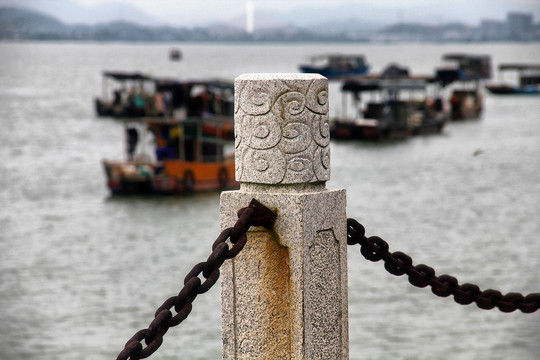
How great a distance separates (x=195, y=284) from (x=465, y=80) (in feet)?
231

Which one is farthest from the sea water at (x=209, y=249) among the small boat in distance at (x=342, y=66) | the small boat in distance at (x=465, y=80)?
the small boat in distance at (x=342, y=66)

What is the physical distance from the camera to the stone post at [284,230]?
3.71 metres

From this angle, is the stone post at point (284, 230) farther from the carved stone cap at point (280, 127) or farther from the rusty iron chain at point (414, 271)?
the rusty iron chain at point (414, 271)

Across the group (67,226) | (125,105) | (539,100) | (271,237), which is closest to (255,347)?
(271,237)

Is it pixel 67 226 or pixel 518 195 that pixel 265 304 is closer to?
pixel 67 226

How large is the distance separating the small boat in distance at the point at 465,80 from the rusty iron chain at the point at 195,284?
214ft

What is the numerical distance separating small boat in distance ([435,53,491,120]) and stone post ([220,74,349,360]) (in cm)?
6503

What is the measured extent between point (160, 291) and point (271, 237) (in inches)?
692

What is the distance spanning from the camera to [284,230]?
371cm

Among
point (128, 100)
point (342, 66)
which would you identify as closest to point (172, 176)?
point (128, 100)

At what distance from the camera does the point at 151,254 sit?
2528 cm

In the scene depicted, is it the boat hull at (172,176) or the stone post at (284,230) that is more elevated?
the stone post at (284,230)

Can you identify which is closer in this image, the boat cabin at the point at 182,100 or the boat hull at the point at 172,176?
the boat hull at the point at 172,176

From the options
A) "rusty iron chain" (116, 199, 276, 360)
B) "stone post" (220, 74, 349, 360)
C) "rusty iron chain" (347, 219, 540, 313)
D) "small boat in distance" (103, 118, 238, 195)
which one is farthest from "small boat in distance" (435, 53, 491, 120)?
"rusty iron chain" (116, 199, 276, 360)
